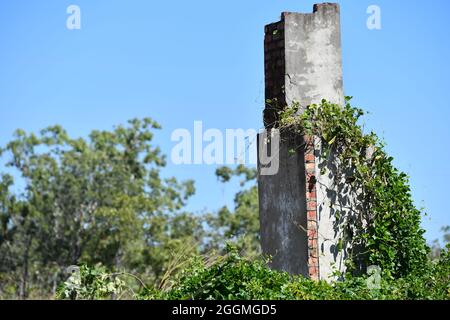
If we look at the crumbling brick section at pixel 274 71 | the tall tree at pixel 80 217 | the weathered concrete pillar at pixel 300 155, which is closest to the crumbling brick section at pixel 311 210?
the weathered concrete pillar at pixel 300 155

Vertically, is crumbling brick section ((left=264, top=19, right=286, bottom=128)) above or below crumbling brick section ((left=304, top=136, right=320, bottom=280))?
above

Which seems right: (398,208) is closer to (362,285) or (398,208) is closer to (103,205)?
(362,285)

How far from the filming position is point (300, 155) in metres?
8.75

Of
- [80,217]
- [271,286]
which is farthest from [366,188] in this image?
[80,217]

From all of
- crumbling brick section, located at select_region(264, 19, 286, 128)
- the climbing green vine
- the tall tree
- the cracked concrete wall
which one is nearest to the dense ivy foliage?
the climbing green vine

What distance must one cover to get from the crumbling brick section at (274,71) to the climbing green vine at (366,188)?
24 centimetres

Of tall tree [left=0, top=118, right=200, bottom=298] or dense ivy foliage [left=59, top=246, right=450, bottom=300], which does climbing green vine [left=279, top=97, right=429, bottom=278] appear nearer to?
dense ivy foliage [left=59, top=246, right=450, bottom=300]

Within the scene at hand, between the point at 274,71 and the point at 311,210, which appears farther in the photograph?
the point at 274,71

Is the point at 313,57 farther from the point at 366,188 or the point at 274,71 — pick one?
the point at 366,188

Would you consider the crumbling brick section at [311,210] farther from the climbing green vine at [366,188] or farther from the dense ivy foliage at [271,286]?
the dense ivy foliage at [271,286]

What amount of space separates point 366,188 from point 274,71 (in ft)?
5.23

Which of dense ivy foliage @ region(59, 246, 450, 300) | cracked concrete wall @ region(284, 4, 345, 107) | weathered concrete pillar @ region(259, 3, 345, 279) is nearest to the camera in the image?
Answer: dense ivy foliage @ region(59, 246, 450, 300)

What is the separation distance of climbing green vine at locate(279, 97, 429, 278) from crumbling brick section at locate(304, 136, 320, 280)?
0.37 ft

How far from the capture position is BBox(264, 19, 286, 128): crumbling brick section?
9.08 m
